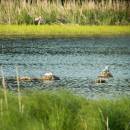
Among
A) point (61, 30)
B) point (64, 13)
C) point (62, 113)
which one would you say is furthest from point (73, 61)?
point (62, 113)

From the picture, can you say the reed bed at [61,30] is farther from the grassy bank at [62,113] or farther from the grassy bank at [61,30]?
the grassy bank at [62,113]

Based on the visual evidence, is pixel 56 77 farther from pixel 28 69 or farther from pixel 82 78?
pixel 28 69

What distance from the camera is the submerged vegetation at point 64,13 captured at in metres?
42.6

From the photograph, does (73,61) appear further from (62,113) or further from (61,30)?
(62,113)

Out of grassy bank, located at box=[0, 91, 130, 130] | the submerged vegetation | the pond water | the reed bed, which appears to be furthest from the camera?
the submerged vegetation

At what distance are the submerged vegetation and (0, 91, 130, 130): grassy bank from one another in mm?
30225

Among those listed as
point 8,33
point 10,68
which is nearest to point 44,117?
point 10,68

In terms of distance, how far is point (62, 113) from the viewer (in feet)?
37.3

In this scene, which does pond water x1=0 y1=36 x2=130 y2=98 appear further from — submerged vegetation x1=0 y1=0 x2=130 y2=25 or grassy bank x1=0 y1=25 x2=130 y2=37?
submerged vegetation x1=0 y1=0 x2=130 y2=25

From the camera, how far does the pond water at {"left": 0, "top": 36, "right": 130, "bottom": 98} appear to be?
2080 centimetres

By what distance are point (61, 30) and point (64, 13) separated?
121cm

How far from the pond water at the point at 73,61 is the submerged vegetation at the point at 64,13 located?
3620 mm

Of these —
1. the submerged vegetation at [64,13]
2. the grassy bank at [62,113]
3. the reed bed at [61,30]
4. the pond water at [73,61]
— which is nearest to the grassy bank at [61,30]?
the reed bed at [61,30]

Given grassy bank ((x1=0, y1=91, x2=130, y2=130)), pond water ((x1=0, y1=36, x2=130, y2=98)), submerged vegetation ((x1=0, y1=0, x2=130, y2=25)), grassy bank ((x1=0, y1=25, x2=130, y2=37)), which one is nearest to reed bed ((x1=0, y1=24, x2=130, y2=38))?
grassy bank ((x1=0, y1=25, x2=130, y2=37))
